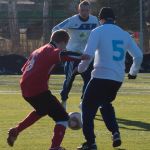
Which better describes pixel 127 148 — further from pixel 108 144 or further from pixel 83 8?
pixel 83 8

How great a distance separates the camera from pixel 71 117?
33.3 feet

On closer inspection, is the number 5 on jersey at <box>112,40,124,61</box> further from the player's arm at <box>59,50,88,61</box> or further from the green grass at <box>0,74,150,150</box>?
the green grass at <box>0,74,150,150</box>

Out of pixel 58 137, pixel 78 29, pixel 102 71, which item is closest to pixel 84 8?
pixel 78 29

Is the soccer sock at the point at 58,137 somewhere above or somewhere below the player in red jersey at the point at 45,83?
below

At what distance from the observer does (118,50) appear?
32.1 ft

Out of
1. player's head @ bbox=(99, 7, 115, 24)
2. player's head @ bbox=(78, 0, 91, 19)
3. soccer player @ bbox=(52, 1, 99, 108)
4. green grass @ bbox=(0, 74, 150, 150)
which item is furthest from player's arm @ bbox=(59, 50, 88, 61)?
soccer player @ bbox=(52, 1, 99, 108)

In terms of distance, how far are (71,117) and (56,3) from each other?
38.9m

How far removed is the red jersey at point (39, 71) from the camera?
30.6 feet

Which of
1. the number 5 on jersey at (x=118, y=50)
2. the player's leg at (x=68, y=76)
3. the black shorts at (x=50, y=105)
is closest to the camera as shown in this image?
the black shorts at (x=50, y=105)

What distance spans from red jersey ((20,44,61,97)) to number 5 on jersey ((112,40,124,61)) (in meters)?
0.88

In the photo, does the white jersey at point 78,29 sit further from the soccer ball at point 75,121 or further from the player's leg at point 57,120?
the player's leg at point 57,120

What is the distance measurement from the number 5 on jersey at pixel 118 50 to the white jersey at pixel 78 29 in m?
4.19

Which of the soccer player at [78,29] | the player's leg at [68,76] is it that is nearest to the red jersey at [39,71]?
the soccer player at [78,29]

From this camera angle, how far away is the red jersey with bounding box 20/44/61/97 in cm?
934
